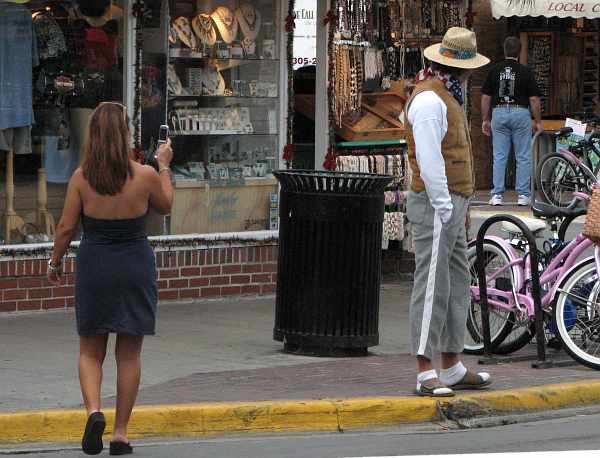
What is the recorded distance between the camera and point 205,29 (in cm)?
1306

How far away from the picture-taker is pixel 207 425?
323 inches

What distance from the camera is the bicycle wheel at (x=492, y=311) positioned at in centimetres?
1023

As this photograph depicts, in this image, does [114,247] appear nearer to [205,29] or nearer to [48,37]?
[48,37]

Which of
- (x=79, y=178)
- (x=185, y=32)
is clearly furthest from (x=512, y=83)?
(x=79, y=178)

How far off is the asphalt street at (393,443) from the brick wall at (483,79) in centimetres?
1297

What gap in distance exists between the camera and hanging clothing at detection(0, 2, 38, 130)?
11.8 meters

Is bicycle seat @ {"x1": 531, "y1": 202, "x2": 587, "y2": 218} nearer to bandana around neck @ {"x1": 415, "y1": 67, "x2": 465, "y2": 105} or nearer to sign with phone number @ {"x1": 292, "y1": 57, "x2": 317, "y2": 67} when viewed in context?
bandana around neck @ {"x1": 415, "y1": 67, "x2": 465, "y2": 105}

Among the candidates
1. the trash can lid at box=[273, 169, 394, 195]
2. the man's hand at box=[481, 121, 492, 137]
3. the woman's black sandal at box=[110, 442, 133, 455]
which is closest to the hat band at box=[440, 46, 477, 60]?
the trash can lid at box=[273, 169, 394, 195]

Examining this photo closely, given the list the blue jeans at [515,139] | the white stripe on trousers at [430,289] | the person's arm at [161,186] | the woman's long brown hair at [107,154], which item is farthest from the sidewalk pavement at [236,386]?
the blue jeans at [515,139]

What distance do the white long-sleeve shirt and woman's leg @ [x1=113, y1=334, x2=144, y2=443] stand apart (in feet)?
6.75

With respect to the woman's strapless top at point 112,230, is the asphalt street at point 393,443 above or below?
below

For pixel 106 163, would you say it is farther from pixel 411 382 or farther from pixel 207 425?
pixel 411 382

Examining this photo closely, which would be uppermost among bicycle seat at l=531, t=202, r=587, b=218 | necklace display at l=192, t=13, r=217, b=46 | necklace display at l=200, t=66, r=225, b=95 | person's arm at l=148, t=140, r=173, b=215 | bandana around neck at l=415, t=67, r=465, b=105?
necklace display at l=192, t=13, r=217, b=46

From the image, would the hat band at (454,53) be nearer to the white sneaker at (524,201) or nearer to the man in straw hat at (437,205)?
the man in straw hat at (437,205)
